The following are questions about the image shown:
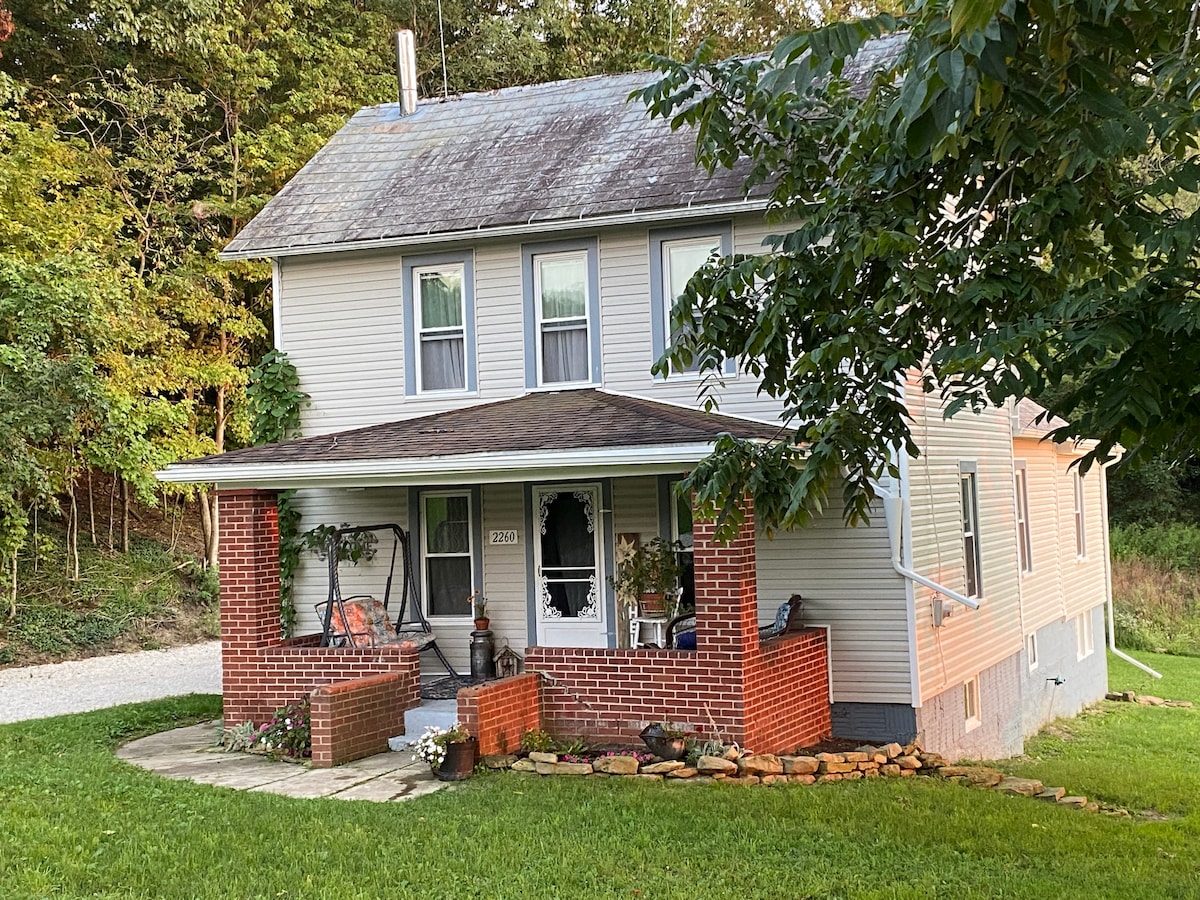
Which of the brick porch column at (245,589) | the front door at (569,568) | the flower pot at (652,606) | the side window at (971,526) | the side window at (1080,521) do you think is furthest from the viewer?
the side window at (1080,521)

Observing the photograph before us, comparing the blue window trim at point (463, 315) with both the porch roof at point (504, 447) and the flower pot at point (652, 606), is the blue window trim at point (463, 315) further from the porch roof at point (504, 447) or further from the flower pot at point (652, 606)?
the flower pot at point (652, 606)

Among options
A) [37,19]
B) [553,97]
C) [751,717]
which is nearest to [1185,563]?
[553,97]

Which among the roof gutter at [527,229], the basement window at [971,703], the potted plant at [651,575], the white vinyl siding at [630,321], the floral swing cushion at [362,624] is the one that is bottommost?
the basement window at [971,703]

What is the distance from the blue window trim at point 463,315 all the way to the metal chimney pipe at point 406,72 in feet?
12.1

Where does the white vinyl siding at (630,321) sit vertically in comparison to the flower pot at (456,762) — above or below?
above

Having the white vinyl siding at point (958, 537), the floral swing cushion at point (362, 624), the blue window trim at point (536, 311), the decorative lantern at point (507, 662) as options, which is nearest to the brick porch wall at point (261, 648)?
the floral swing cushion at point (362, 624)

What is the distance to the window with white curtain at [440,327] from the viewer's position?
13625 millimetres

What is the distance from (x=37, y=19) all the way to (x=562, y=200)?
17.6m

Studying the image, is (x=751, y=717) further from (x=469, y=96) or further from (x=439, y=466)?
(x=469, y=96)

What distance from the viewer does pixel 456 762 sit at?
9.23 m

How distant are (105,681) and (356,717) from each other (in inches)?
331

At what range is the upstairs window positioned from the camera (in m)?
12.6

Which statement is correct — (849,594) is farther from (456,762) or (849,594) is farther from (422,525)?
(422,525)

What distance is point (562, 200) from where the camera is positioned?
13.1m
